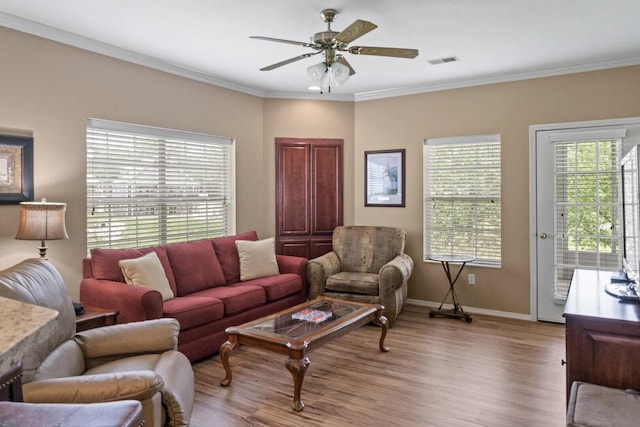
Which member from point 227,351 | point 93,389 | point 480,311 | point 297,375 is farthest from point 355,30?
point 480,311

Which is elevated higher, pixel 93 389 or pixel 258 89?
pixel 258 89

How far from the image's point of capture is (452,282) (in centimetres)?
515

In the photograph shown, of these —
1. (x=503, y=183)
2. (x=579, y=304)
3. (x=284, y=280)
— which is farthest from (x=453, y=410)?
(x=503, y=183)

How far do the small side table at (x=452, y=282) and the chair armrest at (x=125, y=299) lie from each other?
3.00m

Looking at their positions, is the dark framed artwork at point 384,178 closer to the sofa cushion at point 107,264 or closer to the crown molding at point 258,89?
the crown molding at point 258,89

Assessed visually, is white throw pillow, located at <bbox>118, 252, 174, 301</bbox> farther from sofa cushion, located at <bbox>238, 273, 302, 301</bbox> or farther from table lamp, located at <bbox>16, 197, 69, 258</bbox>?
sofa cushion, located at <bbox>238, 273, 302, 301</bbox>

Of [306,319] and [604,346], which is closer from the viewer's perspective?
[604,346]

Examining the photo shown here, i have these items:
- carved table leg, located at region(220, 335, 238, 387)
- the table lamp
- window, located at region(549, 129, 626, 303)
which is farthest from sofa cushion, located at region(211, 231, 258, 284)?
window, located at region(549, 129, 626, 303)

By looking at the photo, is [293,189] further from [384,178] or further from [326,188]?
[384,178]

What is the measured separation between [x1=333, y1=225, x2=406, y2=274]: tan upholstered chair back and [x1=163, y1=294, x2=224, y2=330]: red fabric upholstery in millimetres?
1977

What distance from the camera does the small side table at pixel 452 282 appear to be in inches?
188

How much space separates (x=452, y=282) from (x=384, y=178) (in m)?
1.53

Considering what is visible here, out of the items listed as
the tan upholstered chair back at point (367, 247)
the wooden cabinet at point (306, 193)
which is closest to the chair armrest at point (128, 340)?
the tan upholstered chair back at point (367, 247)

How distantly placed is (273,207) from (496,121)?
2842 mm
